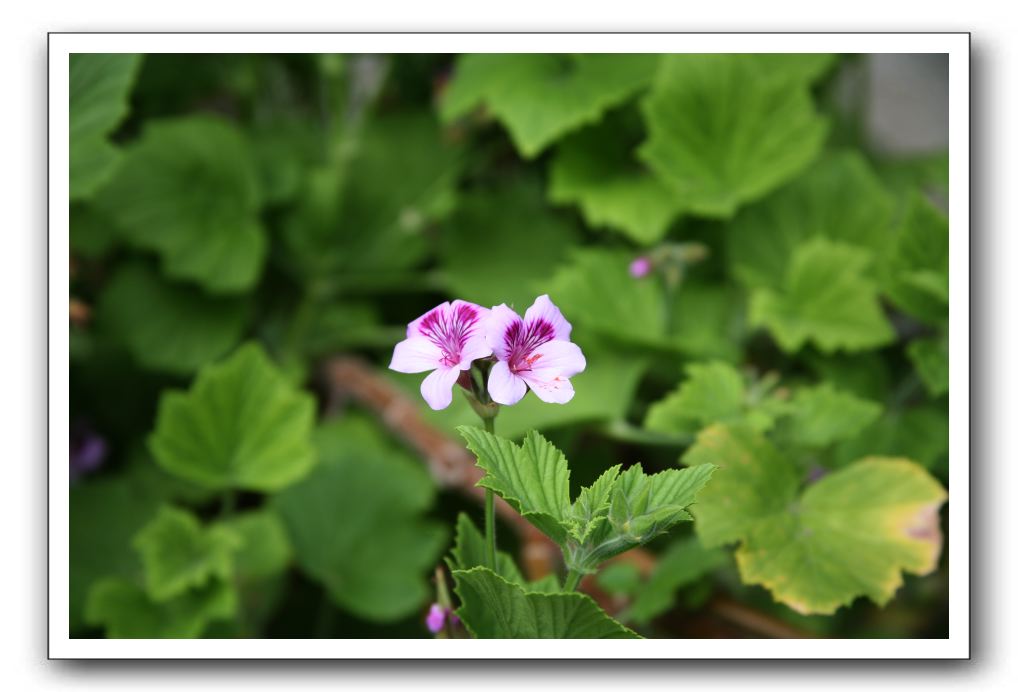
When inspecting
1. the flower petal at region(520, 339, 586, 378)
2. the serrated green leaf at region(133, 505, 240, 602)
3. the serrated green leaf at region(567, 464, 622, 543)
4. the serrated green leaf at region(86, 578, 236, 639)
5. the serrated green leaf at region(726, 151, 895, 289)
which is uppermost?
the serrated green leaf at region(726, 151, 895, 289)

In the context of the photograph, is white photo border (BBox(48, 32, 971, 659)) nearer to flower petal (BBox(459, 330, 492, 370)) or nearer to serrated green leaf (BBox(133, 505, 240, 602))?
serrated green leaf (BBox(133, 505, 240, 602))

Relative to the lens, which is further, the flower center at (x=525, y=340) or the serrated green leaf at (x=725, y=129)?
Result: the serrated green leaf at (x=725, y=129)

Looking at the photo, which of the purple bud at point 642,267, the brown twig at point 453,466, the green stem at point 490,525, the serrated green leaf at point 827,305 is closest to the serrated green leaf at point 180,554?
the brown twig at point 453,466

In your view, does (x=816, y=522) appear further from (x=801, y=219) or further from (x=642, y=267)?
(x=801, y=219)

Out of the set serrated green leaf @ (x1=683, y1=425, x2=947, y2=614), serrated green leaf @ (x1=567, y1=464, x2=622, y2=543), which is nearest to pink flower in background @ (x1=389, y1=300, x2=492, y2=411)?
serrated green leaf @ (x1=567, y1=464, x2=622, y2=543)

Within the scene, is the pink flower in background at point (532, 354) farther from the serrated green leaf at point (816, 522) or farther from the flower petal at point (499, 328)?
the serrated green leaf at point (816, 522)
